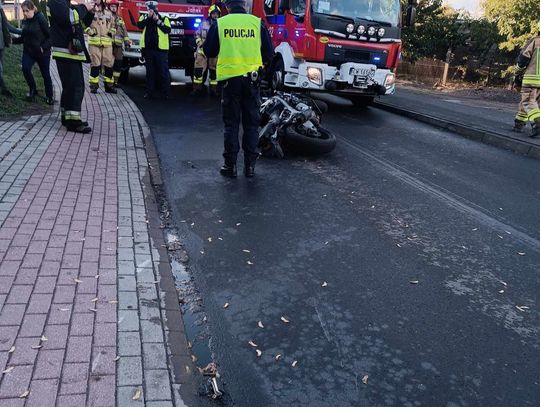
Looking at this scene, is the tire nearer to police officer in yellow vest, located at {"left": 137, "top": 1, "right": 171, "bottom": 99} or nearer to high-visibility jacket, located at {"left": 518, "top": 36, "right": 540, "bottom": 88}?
high-visibility jacket, located at {"left": 518, "top": 36, "right": 540, "bottom": 88}

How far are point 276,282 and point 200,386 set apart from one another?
129 centimetres

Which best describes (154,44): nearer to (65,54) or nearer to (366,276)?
(65,54)

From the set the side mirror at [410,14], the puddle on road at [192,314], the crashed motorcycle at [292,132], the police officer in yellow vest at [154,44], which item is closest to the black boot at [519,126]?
the side mirror at [410,14]

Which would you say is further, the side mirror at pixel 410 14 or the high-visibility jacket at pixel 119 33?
the high-visibility jacket at pixel 119 33

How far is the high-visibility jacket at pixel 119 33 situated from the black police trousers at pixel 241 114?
21.6 feet

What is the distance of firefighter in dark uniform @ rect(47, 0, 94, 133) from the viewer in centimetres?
683

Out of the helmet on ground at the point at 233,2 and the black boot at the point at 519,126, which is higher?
the helmet on ground at the point at 233,2

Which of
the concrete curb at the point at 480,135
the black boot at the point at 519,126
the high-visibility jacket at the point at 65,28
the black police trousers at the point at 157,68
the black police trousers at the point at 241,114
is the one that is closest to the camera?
the black police trousers at the point at 241,114

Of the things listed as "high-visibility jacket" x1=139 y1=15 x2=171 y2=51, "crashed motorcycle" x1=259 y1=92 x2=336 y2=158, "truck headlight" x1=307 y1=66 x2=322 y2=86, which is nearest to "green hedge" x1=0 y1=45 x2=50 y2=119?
"high-visibility jacket" x1=139 y1=15 x2=171 y2=51

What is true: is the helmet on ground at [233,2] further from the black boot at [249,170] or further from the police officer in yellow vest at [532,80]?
the police officer in yellow vest at [532,80]

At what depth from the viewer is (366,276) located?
4.00 m

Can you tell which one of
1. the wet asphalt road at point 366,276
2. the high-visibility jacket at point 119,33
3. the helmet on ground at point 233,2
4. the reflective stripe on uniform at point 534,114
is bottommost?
the wet asphalt road at point 366,276

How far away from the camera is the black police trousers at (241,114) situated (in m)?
6.08

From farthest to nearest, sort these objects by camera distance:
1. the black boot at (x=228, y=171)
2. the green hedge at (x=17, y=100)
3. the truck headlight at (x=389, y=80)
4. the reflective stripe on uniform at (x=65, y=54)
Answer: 1. the truck headlight at (x=389, y=80)
2. the green hedge at (x=17, y=100)
3. the reflective stripe on uniform at (x=65, y=54)
4. the black boot at (x=228, y=171)
